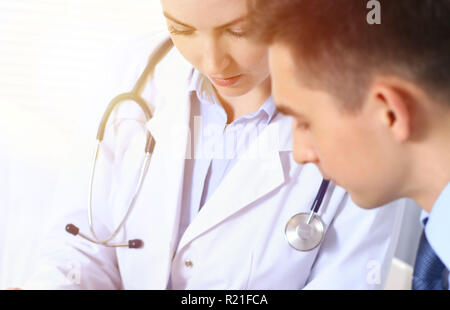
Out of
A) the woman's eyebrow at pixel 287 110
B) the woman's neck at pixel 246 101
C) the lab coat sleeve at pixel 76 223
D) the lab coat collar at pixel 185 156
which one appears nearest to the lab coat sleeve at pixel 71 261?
the lab coat sleeve at pixel 76 223

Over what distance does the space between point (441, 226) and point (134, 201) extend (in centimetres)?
51

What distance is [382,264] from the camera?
0.90 meters

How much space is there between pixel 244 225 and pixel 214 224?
0.05m

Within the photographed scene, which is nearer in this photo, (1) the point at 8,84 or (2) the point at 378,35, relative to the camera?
(2) the point at 378,35

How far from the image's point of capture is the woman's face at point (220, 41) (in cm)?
77

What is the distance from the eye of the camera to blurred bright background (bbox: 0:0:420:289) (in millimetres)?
907

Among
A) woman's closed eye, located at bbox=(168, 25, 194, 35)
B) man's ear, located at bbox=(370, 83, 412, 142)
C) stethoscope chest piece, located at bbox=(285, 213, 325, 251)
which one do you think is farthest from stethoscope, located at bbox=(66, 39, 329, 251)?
man's ear, located at bbox=(370, 83, 412, 142)

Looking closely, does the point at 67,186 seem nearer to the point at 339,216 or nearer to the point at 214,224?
the point at 214,224

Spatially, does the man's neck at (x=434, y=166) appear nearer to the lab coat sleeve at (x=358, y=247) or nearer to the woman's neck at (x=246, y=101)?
the lab coat sleeve at (x=358, y=247)

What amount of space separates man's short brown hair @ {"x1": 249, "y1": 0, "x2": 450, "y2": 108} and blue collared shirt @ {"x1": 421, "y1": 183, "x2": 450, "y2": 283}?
15cm

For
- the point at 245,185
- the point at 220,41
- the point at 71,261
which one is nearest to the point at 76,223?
the point at 71,261

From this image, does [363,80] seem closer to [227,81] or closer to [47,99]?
[227,81]

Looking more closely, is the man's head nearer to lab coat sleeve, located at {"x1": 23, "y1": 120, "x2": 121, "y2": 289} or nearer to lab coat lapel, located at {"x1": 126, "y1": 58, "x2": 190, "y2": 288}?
lab coat lapel, located at {"x1": 126, "y1": 58, "x2": 190, "y2": 288}

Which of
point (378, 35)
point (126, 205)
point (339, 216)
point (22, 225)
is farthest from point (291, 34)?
point (22, 225)
